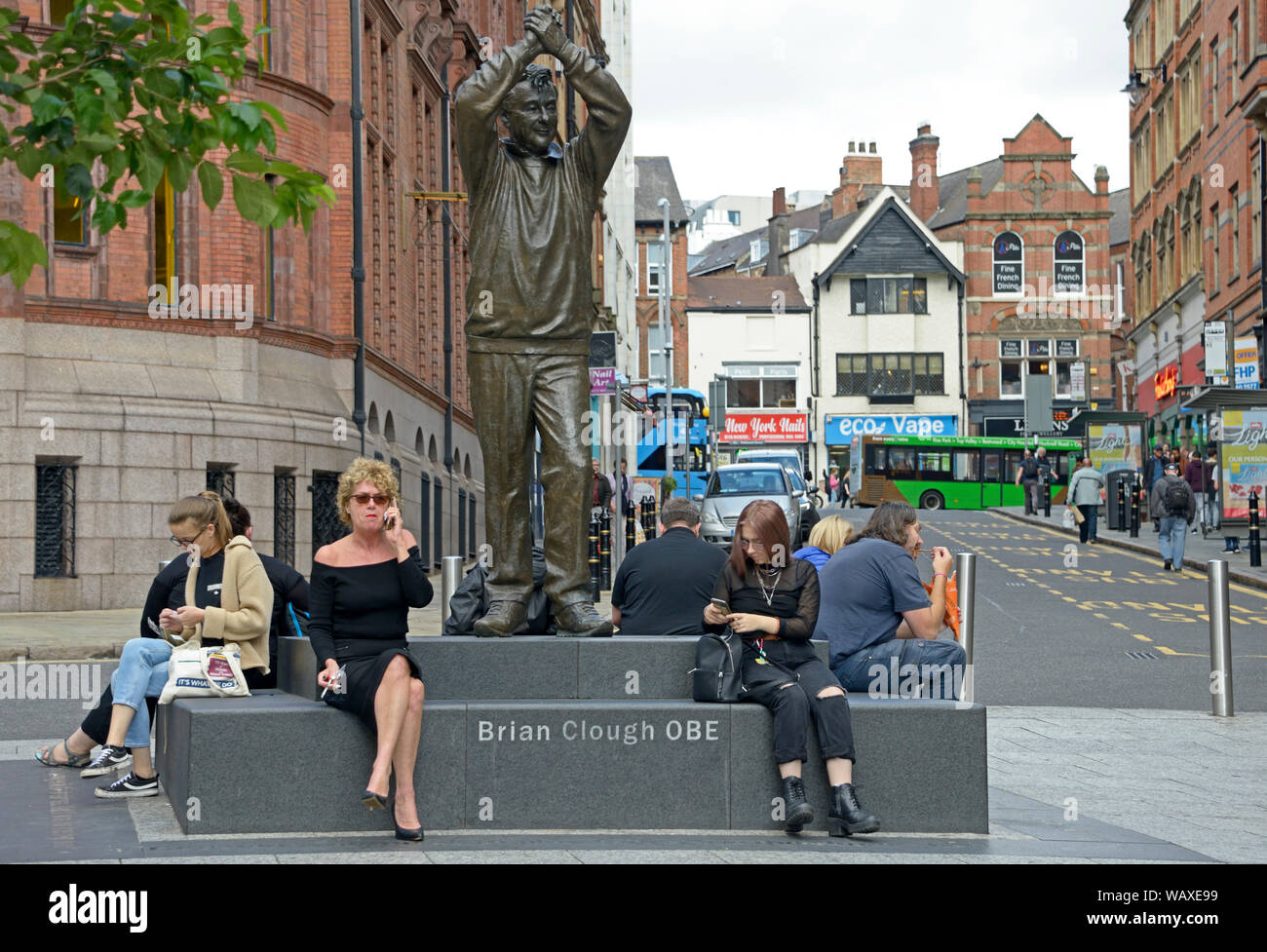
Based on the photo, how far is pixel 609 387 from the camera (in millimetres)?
23328

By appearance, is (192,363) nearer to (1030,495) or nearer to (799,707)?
(799,707)

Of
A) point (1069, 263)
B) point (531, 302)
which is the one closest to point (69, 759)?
point (531, 302)

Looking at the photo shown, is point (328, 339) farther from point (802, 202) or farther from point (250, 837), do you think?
point (802, 202)

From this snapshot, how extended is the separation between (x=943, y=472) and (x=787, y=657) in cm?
5460

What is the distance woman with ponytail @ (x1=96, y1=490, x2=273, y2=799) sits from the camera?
8.60m

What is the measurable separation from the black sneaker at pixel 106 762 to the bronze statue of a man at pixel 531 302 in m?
1.95

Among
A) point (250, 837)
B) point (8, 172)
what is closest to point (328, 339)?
point (8, 172)

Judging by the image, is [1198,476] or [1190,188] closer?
[1198,476]

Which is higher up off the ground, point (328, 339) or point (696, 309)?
point (696, 309)

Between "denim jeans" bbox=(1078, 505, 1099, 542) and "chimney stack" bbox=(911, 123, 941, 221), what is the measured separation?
1988 inches

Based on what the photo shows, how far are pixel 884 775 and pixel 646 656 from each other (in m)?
1.30

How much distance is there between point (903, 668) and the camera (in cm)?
894

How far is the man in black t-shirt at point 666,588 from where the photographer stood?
30.0 feet

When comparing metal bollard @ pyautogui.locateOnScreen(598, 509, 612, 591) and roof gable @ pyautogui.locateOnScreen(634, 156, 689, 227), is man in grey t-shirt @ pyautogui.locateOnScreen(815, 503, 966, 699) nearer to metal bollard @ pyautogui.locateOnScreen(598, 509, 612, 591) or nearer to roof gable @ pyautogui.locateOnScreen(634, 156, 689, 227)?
metal bollard @ pyautogui.locateOnScreen(598, 509, 612, 591)
